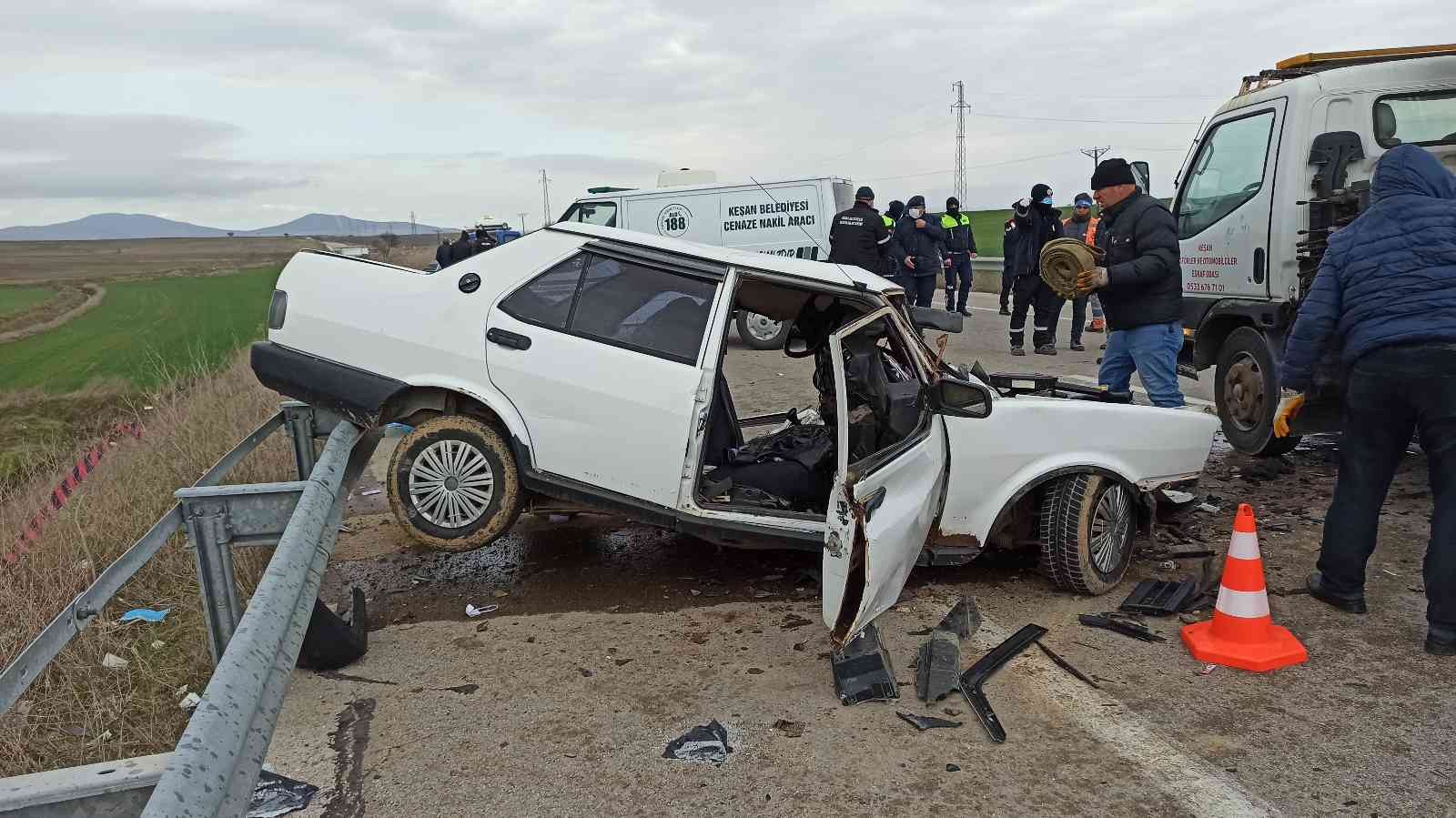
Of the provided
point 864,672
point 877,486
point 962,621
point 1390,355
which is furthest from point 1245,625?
point 877,486

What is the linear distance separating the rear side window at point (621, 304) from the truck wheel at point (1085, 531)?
178 cm

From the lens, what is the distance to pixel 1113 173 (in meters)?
6.16

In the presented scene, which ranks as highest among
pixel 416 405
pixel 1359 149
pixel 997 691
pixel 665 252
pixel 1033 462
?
pixel 1359 149

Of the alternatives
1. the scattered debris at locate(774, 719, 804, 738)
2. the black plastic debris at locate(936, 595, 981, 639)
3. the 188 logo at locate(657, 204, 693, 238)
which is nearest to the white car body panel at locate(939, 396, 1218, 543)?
the black plastic debris at locate(936, 595, 981, 639)

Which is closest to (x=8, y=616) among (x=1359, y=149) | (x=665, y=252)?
(x=665, y=252)

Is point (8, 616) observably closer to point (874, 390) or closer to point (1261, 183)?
point (874, 390)

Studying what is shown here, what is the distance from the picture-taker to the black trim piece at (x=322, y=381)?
4527 mm

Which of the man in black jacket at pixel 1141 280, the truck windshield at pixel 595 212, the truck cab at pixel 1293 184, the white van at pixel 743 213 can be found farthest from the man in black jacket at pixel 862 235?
the man in black jacket at pixel 1141 280

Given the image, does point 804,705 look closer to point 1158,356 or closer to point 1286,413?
point 1286,413

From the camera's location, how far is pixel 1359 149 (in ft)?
20.0

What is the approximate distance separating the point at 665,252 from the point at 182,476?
4.29 m

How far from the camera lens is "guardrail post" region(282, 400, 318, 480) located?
5156mm

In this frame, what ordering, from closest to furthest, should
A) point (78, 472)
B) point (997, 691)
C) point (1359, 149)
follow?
point (997, 691)
point (1359, 149)
point (78, 472)

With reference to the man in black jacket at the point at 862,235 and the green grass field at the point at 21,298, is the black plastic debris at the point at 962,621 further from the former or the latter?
the green grass field at the point at 21,298
